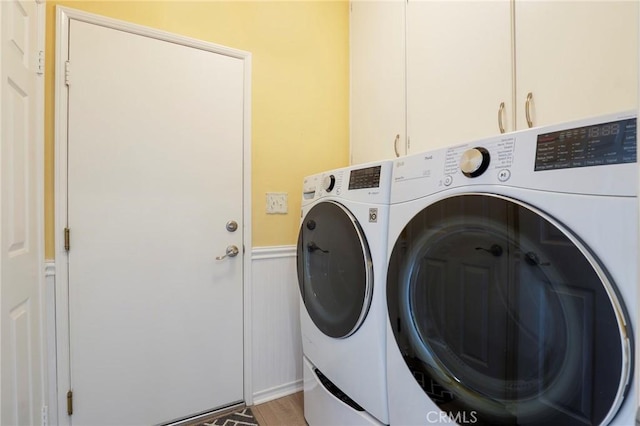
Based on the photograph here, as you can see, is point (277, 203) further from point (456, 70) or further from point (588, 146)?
point (588, 146)

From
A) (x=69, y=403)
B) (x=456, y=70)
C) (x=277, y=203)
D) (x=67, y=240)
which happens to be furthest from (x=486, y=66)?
(x=69, y=403)

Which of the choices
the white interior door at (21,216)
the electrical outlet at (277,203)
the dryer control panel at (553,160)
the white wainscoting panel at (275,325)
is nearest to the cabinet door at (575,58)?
the dryer control panel at (553,160)

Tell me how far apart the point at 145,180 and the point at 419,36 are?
151 centimetres

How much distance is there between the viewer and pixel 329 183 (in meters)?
1.27

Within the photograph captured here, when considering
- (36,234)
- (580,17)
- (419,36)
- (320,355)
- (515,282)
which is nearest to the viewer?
(515,282)

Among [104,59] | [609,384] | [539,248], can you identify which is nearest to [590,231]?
[539,248]

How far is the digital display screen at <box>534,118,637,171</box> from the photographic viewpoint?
0.50m

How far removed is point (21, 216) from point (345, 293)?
1194mm

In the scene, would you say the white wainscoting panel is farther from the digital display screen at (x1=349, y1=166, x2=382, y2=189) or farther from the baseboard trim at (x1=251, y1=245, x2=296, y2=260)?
the digital display screen at (x1=349, y1=166, x2=382, y2=189)

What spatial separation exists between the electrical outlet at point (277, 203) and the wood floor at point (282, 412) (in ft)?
3.62

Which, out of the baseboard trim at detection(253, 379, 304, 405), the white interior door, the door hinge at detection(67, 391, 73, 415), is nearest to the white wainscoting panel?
the baseboard trim at detection(253, 379, 304, 405)

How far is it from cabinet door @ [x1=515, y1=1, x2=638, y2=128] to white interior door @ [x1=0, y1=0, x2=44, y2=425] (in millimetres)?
1663

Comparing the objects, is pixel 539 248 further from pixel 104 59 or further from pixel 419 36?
pixel 104 59

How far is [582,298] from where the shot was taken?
54cm
